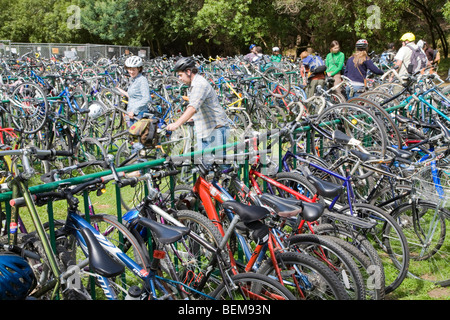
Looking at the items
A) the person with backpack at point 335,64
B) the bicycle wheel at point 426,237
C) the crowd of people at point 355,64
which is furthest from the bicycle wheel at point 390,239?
the person with backpack at point 335,64

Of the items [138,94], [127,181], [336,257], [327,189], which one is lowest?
[336,257]

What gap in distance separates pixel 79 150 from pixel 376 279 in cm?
498

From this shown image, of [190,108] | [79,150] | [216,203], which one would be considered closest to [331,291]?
[216,203]

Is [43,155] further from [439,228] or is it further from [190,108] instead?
[439,228]

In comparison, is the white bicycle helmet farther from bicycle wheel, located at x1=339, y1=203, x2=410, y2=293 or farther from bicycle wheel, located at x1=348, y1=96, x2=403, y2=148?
bicycle wheel, located at x1=339, y1=203, x2=410, y2=293

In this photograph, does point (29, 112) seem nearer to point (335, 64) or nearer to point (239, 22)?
point (335, 64)

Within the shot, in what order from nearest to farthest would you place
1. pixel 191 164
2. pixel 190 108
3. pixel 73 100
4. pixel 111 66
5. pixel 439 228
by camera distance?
pixel 191 164, pixel 439 228, pixel 190 108, pixel 73 100, pixel 111 66

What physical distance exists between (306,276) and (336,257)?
26cm

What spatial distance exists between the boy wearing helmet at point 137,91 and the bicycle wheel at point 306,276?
4398 mm

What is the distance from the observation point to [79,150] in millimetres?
7070

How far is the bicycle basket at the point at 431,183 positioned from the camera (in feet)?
12.9

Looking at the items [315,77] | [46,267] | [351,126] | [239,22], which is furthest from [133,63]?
[239,22]

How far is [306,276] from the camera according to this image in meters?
3.11

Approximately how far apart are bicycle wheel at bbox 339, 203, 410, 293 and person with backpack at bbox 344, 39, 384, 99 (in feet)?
17.7
